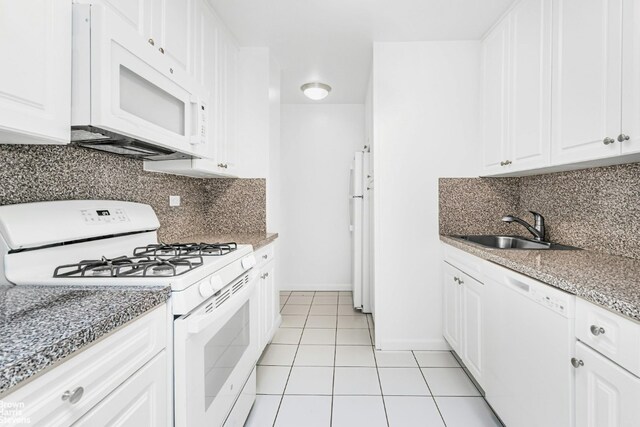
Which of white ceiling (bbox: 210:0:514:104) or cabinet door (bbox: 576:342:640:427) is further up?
white ceiling (bbox: 210:0:514:104)

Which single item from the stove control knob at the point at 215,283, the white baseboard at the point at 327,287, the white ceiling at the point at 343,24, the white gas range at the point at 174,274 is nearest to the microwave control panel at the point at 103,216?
the white gas range at the point at 174,274

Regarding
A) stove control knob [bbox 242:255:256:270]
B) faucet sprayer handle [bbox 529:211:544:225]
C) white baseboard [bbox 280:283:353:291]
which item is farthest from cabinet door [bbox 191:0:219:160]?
white baseboard [bbox 280:283:353:291]

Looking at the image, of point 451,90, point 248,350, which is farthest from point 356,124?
point 248,350

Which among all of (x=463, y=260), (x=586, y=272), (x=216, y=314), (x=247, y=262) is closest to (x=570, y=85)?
(x=586, y=272)

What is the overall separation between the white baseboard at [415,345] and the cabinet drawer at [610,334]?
1568 millimetres

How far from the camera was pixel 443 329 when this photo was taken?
95.6 inches

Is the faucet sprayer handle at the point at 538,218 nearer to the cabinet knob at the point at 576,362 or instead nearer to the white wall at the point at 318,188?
the cabinet knob at the point at 576,362

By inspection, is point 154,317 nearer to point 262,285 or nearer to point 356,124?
point 262,285

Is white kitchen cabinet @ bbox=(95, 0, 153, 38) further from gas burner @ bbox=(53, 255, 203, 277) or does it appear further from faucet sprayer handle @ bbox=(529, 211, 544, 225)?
faucet sprayer handle @ bbox=(529, 211, 544, 225)

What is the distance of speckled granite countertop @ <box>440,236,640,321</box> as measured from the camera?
878 millimetres

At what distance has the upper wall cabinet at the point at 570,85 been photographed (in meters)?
1.20

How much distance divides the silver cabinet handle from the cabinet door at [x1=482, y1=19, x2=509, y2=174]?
2.38m

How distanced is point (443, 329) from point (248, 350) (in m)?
1.60

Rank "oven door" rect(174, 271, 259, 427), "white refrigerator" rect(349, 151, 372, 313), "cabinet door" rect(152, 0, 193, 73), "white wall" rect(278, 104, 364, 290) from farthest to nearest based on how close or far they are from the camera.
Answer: "white wall" rect(278, 104, 364, 290) → "white refrigerator" rect(349, 151, 372, 313) → "cabinet door" rect(152, 0, 193, 73) → "oven door" rect(174, 271, 259, 427)
